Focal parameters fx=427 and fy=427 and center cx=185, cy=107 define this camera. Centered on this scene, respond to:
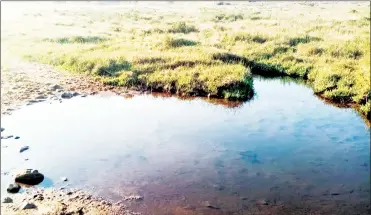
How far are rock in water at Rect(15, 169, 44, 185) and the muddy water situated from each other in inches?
10.7

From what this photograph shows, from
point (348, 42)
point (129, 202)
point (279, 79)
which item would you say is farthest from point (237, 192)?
point (348, 42)

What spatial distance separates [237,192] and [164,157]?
3.04 metres

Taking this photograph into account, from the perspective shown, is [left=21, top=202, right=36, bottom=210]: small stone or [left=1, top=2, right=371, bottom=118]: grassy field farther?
[left=1, top=2, right=371, bottom=118]: grassy field

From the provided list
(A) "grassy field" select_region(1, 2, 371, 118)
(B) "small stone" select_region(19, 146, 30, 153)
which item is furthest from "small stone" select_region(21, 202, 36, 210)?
(A) "grassy field" select_region(1, 2, 371, 118)

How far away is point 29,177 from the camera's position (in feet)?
37.4

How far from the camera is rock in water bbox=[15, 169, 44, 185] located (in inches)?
448

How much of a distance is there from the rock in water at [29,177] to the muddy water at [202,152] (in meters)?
0.27

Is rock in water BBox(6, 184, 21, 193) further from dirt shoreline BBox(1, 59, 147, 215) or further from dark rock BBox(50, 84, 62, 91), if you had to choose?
dark rock BBox(50, 84, 62, 91)

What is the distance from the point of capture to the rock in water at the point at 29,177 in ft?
37.4

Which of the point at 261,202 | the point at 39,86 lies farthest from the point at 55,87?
the point at 261,202

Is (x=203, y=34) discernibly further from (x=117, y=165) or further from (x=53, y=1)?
(x=53, y=1)

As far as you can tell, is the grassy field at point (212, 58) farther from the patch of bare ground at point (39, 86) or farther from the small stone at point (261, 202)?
the small stone at point (261, 202)

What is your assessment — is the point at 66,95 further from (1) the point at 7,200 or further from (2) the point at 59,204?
(2) the point at 59,204

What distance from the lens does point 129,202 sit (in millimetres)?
10484
